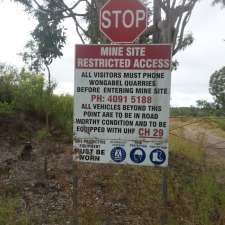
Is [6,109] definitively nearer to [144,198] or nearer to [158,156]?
[144,198]

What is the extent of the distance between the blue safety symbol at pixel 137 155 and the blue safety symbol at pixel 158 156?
9 centimetres

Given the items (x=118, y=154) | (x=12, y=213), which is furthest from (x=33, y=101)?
(x=118, y=154)

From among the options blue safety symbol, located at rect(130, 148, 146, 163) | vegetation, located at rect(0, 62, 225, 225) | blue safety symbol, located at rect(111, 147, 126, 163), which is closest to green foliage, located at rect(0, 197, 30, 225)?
vegetation, located at rect(0, 62, 225, 225)

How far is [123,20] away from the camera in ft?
19.2

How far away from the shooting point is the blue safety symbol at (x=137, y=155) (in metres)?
5.85

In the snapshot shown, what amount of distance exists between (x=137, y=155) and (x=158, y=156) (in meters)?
0.22

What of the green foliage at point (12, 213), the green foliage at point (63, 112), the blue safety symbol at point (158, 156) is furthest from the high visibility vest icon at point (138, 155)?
the green foliage at point (63, 112)

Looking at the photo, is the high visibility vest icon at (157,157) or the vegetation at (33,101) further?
the vegetation at (33,101)

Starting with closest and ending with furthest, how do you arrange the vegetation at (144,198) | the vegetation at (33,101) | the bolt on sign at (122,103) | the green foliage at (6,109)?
the bolt on sign at (122,103) → the vegetation at (144,198) → the green foliage at (6,109) → the vegetation at (33,101)

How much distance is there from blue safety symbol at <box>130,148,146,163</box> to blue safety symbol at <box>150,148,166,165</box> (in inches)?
3.7

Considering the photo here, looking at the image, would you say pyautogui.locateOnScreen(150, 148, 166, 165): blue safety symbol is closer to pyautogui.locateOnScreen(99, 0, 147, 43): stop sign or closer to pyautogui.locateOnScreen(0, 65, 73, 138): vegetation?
pyautogui.locateOnScreen(99, 0, 147, 43): stop sign

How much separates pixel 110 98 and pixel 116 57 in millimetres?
434

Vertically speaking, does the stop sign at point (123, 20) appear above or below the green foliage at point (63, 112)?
above

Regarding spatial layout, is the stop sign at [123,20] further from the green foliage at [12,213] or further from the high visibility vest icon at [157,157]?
the green foliage at [12,213]
